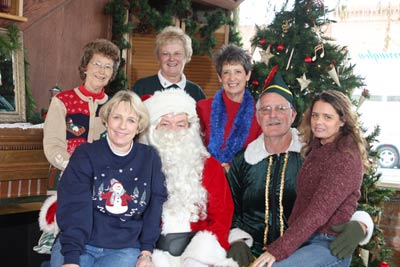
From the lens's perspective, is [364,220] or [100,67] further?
[100,67]

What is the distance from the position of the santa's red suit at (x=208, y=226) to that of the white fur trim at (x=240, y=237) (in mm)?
48

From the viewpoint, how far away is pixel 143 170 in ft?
7.49

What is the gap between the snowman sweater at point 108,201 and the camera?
2156 mm

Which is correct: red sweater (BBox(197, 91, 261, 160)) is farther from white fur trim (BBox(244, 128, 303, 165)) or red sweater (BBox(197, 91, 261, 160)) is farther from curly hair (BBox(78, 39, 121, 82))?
curly hair (BBox(78, 39, 121, 82))

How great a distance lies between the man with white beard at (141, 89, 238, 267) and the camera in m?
2.28

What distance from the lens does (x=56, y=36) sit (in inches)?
161

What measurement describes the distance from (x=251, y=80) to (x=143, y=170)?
1345mm

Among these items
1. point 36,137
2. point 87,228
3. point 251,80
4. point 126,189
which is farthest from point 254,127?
point 36,137

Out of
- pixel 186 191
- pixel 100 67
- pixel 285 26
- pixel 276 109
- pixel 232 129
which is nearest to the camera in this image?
pixel 186 191

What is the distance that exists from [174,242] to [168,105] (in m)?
0.72

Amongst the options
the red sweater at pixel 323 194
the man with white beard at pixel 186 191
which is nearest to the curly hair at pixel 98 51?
the man with white beard at pixel 186 191

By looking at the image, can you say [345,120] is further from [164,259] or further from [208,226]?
[164,259]

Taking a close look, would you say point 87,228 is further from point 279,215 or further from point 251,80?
point 251,80

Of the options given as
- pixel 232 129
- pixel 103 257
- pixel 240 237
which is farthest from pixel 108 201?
pixel 232 129
